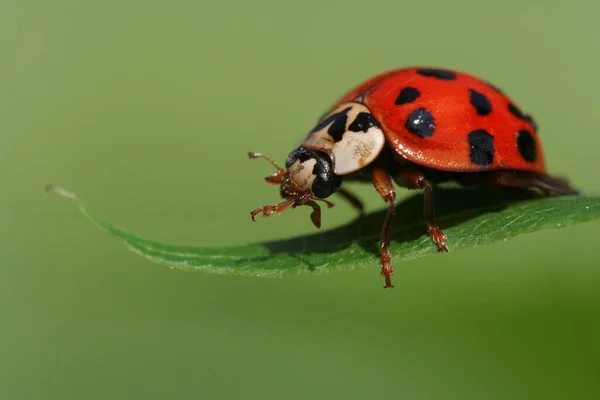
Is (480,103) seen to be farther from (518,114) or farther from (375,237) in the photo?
(375,237)

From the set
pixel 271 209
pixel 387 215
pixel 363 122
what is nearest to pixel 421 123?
pixel 363 122

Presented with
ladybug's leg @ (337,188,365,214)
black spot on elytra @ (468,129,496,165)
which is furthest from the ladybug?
ladybug's leg @ (337,188,365,214)

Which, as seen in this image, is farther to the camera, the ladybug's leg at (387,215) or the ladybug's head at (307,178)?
the ladybug's head at (307,178)

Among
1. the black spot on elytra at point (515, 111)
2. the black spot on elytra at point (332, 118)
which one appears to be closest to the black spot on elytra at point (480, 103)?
the black spot on elytra at point (515, 111)

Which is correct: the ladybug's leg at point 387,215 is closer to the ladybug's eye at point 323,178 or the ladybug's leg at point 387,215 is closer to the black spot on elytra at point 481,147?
the ladybug's eye at point 323,178

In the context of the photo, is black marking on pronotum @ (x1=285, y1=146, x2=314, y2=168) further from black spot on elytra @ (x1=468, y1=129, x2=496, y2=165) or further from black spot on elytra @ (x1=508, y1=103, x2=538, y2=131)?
black spot on elytra @ (x1=508, y1=103, x2=538, y2=131)

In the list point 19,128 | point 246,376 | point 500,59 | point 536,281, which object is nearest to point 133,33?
point 19,128
